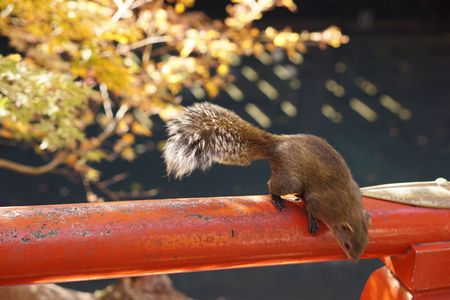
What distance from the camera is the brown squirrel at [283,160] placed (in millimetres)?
1584

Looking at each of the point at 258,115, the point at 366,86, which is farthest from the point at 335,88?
the point at 258,115

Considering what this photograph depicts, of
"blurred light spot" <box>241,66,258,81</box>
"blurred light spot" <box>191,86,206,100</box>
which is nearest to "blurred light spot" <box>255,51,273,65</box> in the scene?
"blurred light spot" <box>241,66,258,81</box>

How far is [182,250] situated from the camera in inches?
50.8

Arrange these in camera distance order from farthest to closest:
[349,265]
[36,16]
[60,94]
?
[349,265] → [36,16] → [60,94]

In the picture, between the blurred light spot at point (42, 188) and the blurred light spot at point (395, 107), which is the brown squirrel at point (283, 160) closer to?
the blurred light spot at point (42, 188)

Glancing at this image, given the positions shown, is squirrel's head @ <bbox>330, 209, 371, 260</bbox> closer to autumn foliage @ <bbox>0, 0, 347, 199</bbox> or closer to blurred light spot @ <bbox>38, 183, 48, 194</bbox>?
autumn foliage @ <bbox>0, 0, 347, 199</bbox>

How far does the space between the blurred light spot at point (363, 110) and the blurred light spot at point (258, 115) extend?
1533 millimetres

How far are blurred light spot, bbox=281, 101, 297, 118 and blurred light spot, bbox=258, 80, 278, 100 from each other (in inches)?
11.5

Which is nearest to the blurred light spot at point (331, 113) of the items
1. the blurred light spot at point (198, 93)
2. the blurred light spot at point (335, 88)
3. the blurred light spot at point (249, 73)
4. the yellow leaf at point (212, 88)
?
the blurred light spot at point (335, 88)

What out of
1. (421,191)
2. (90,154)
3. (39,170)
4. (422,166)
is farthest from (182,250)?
(422,166)

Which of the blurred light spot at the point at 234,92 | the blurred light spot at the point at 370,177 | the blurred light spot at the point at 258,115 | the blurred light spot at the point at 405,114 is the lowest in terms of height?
the blurred light spot at the point at 234,92

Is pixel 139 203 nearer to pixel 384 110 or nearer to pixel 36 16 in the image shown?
pixel 36 16

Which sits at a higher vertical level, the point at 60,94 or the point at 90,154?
the point at 60,94

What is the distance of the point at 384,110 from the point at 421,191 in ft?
21.8
